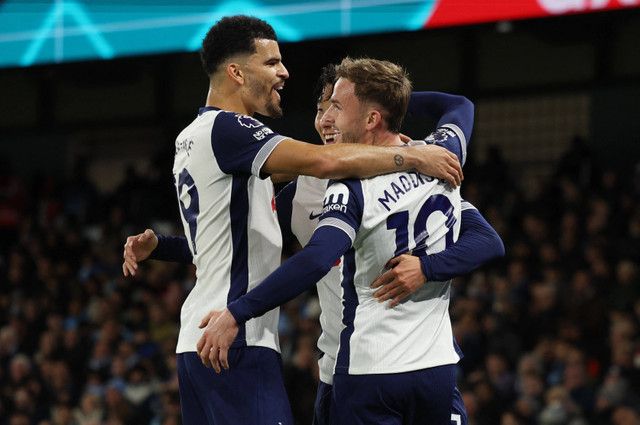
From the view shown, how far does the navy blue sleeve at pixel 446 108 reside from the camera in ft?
12.7

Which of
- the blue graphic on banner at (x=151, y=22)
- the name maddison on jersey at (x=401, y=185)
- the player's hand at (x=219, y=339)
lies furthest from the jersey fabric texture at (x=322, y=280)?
the blue graphic on banner at (x=151, y=22)

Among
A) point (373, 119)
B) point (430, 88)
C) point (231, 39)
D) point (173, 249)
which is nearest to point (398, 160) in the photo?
point (373, 119)

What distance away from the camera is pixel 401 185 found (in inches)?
131

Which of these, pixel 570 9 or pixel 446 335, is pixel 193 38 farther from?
pixel 446 335

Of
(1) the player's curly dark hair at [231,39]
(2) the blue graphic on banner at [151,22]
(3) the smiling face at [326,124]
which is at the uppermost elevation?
(2) the blue graphic on banner at [151,22]

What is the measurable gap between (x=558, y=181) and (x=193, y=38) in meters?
4.59

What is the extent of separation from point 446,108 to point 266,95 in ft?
2.68

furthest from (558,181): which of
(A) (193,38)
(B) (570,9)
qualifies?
(A) (193,38)

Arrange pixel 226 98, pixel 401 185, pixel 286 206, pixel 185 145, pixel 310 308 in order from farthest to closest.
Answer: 1. pixel 310 308
2. pixel 286 206
3. pixel 226 98
4. pixel 185 145
5. pixel 401 185

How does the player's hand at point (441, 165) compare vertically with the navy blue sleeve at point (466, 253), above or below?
above

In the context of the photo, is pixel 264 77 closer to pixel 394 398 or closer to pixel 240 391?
pixel 240 391

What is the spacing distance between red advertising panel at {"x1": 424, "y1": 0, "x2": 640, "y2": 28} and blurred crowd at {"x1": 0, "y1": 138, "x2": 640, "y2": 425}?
2120 mm

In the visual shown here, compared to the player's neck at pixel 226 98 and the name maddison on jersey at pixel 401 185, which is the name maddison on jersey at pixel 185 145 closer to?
the player's neck at pixel 226 98

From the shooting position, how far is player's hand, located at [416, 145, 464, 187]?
3.38 metres
